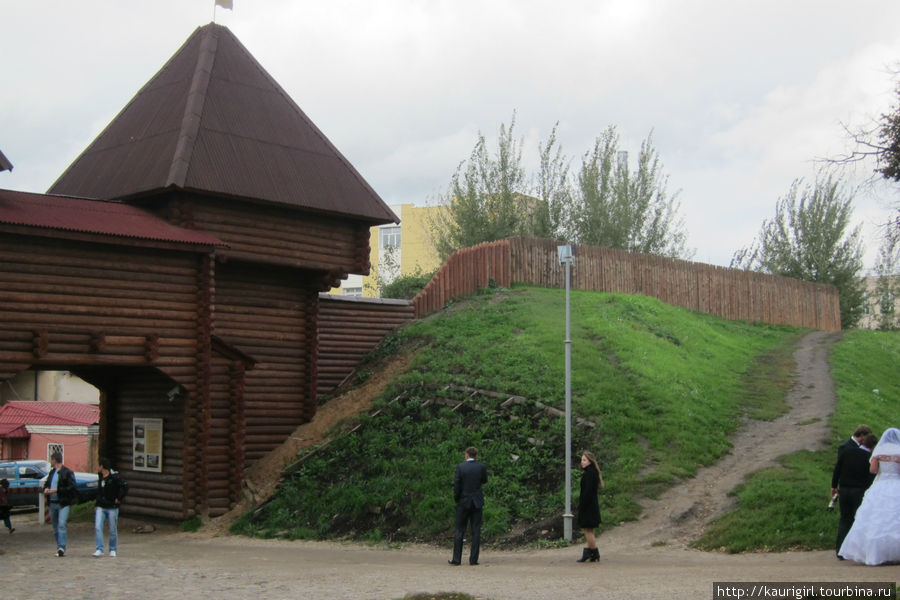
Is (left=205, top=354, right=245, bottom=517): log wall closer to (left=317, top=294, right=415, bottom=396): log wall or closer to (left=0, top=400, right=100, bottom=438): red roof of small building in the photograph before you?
(left=317, top=294, right=415, bottom=396): log wall

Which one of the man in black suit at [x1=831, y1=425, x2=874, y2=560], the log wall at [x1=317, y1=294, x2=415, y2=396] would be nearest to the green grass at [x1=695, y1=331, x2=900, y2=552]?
the man in black suit at [x1=831, y1=425, x2=874, y2=560]

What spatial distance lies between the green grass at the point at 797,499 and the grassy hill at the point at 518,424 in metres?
0.22

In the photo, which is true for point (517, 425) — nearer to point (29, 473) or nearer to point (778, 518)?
point (778, 518)

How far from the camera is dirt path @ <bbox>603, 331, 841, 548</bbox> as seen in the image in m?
17.5

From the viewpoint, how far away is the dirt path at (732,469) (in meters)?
17.5

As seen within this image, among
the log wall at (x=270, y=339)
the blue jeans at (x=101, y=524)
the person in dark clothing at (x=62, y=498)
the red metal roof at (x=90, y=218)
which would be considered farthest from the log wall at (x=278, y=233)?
the blue jeans at (x=101, y=524)

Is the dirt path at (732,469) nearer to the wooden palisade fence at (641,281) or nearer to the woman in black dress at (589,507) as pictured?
the woman in black dress at (589,507)

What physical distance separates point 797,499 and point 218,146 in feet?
47.9

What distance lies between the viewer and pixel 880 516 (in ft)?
42.8

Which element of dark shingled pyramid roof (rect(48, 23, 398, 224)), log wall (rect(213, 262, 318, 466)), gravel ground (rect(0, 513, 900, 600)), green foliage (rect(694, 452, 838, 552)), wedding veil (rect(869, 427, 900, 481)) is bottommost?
gravel ground (rect(0, 513, 900, 600))

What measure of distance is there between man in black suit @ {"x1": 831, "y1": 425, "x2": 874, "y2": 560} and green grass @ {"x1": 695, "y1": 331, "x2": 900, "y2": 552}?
133 centimetres

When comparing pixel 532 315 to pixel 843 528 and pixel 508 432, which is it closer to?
pixel 508 432

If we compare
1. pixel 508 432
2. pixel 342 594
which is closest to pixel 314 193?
pixel 508 432

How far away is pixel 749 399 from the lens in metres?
25.4
